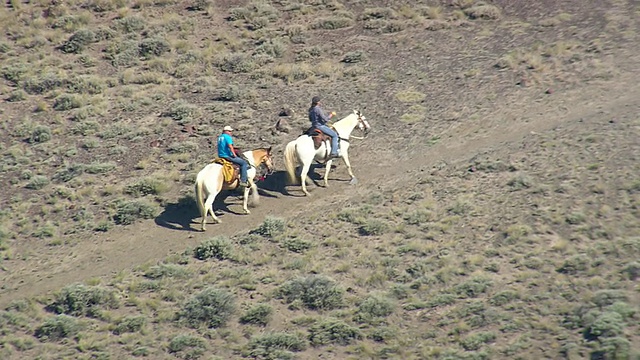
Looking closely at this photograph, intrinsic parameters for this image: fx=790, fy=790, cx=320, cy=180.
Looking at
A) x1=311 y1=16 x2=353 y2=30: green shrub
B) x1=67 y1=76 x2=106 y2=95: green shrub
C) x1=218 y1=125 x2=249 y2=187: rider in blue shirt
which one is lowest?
x1=218 y1=125 x2=249 y2=187: rider in blue shirt

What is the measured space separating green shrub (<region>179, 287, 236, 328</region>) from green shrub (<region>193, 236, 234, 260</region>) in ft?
7.02

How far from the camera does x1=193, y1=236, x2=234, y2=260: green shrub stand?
21.4 metres

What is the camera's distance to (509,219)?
21.5 m

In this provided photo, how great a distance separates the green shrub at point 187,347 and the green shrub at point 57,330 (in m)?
2.44

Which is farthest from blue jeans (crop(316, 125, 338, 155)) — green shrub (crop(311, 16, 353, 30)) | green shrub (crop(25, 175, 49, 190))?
green shrub (crop(311, 16, 353, 30))

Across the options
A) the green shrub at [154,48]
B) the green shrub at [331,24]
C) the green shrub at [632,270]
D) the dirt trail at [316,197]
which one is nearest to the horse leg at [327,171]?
the dirt trail at [316,197]

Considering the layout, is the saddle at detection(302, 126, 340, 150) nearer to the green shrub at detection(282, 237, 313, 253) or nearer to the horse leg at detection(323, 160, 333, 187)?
the horse leg at detection(323, 160, 333, 187)

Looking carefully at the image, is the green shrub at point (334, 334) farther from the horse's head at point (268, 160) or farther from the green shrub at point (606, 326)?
the horse's head at point (268, 160)

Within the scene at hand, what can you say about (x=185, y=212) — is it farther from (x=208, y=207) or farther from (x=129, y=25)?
(x=129, y=25)

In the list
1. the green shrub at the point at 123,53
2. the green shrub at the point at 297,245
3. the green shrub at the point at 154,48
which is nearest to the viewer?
the green shrub at the point at 297,245

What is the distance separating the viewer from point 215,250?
2148cm

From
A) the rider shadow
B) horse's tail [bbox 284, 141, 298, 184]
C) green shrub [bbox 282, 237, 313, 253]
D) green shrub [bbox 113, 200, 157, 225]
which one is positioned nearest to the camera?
green shrub [bbox 282, 237, 313, 253]

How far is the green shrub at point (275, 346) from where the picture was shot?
687 inches

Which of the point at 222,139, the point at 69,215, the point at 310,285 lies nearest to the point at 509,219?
the point at 310,285
